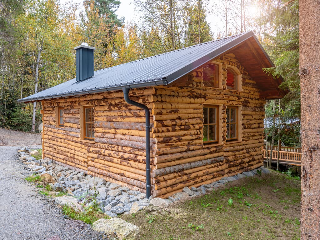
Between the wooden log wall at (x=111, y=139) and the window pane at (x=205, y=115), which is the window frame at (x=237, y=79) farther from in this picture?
the wooden log wall at (x=111, y=139)

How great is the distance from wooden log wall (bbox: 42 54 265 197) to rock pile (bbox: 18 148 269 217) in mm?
207

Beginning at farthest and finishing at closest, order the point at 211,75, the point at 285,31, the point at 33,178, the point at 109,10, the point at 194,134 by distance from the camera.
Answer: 1. the point at 109,10
2. the point at 33,178
3. the point at 211,75
4. the point at 285,31
5. the point at 194,134

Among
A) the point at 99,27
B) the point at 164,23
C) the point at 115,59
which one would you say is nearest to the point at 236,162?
Result: the point at 164,23

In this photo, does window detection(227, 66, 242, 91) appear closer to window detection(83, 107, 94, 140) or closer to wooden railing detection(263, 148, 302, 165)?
window detection(83, 107, 94, 140)

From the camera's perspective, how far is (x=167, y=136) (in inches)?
251

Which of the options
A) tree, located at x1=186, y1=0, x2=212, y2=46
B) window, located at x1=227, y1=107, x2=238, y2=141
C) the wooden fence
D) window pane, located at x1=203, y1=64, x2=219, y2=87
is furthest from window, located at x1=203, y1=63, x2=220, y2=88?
tree, located at x1=186, y1=0, x2=212, y2=46

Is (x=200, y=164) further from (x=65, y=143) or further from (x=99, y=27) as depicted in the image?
(x=99, y=27)

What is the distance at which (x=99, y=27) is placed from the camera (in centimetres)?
2572

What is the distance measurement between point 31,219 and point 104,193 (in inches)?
75.2

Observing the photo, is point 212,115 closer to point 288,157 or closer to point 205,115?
point 205,115

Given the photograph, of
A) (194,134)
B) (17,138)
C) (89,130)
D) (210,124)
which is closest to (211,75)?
(210,124)

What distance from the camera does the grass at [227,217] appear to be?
183 inches

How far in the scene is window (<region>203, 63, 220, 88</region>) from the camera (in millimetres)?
7723

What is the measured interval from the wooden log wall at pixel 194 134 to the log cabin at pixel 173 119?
0.09ft
